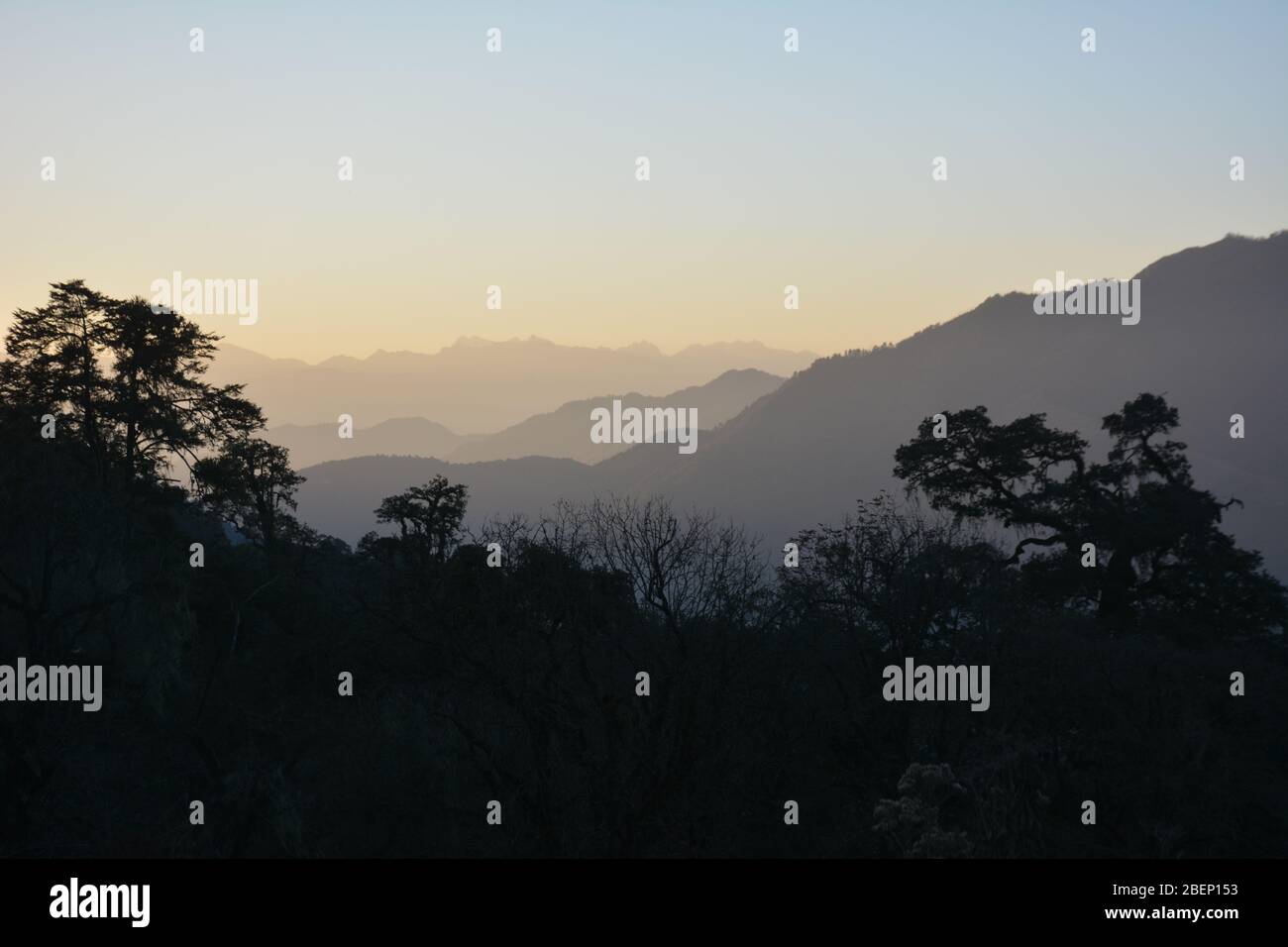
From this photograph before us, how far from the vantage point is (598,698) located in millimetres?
21406

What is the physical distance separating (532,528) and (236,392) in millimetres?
21885

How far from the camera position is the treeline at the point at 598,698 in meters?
21.3

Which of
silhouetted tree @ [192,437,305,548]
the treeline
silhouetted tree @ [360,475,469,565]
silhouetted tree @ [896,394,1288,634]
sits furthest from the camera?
silhouetted tree @ [360,475,469,565]

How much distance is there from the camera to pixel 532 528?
81.4ft

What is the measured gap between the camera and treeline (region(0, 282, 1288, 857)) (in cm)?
2127

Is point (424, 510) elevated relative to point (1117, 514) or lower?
elevated

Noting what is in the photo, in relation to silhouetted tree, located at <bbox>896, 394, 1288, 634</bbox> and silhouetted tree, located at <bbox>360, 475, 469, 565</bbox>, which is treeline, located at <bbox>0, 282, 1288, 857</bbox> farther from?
silhouetted tree, located at <bbox>360, 475, 469, 565</bbox>

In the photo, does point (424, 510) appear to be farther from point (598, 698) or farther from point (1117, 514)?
point (1117, 514)

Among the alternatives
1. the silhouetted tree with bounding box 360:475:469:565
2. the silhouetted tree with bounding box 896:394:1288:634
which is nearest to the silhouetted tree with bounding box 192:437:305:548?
the silhouetted tree with bounding box 360:475:469:565

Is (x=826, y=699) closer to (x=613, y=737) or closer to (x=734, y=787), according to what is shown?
(x=734, y=787)

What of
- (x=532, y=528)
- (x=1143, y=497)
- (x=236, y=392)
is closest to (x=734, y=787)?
(x=532, y=528)

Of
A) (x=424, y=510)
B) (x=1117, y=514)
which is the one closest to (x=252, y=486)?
(x=424, y=510)

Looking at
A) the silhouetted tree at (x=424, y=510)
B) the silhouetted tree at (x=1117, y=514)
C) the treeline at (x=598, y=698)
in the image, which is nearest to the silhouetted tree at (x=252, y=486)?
the silhouetted tree at (x=424, y=510)

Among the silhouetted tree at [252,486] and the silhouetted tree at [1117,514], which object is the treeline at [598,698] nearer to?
the silhouetted tree at [1117,514]
